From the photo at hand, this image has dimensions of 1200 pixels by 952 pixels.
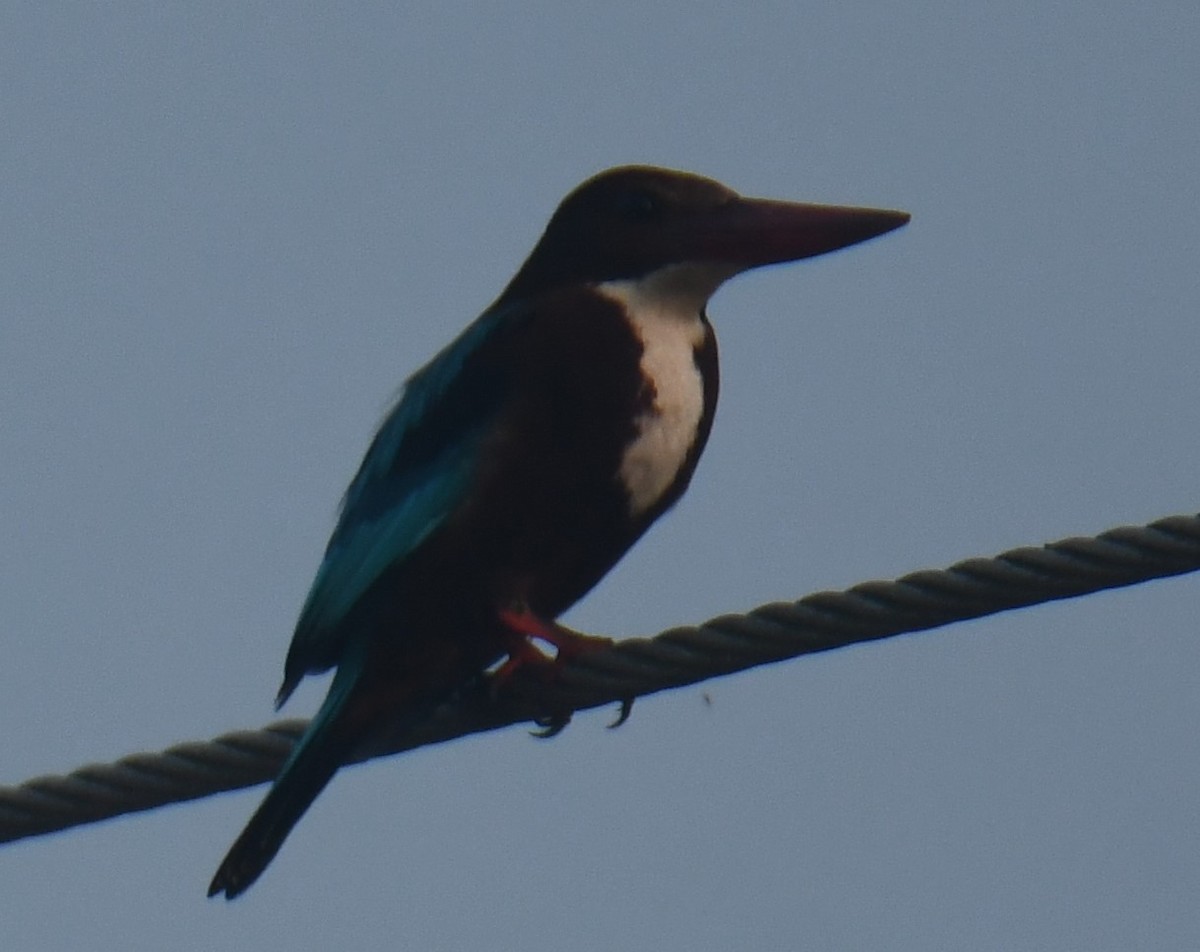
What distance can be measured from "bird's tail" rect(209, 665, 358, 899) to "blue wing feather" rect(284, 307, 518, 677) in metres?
0.35

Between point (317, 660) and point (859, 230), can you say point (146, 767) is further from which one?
point (859, 230)

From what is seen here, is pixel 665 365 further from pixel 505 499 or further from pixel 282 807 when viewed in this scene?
pixel 282 807

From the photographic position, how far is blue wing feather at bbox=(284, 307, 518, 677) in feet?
15.7

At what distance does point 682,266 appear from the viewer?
16.9 ft

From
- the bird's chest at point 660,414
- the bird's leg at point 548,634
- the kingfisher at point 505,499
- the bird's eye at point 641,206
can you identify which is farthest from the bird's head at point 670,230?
the bird's leg at point 548,634

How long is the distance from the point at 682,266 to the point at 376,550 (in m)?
0.84

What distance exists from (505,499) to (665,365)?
387 mm

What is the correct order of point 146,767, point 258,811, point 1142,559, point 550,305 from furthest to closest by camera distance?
point 550,305 < point 258,811 < point 146,767 < point 1142,559

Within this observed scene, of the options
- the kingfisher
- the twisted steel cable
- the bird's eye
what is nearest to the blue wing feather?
the kingfisher

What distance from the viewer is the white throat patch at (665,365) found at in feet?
15.5

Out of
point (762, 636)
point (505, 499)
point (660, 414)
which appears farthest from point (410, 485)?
point (762, 636)

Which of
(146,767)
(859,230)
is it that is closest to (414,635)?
(146,767)

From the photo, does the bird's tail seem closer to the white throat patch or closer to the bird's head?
the white throat patch

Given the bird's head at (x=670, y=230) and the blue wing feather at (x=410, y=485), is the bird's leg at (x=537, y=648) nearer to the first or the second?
the blue wing feather at (x=410, y=485)
